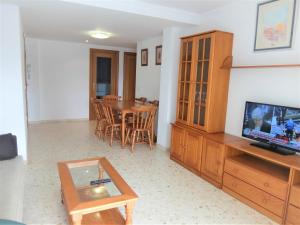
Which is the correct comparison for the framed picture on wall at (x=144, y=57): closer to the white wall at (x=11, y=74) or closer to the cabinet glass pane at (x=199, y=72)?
the cabinet glass pane at (x=199, y=72)

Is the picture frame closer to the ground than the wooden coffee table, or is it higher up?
higher up

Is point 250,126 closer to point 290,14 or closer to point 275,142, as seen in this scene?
point 275,142

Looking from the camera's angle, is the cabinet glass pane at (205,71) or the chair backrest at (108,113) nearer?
the cabinet glass pane at (205,71)

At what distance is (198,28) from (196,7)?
1.53 ft

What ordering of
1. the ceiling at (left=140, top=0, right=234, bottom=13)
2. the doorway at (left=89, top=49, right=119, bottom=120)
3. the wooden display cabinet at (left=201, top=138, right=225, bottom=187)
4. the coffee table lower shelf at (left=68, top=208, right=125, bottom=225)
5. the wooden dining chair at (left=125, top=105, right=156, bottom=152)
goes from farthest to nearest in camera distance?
the doorway at (left=89, top=49, right=119, bottom=120) → the wooden dining chair at (left=125, top=105, right=156, bottom=152) → the ceiling at (left=140, top=0, right=234, bottom=13) → the wooden display cabinet at (left=201, top=138, right=225, bottom=187) → the coffee table lower shelf at (left=68, top=208, right=125, bottom=225)

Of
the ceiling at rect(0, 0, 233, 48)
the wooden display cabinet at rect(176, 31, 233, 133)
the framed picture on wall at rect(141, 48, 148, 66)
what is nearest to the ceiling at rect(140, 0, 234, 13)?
the ceiling at rect(0, 0, 233, 48)

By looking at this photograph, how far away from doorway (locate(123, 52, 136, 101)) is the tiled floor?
10.1 ft

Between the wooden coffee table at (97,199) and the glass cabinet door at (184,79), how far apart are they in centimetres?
166

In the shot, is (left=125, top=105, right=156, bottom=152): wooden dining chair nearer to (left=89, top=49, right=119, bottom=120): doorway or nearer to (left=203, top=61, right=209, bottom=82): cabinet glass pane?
(left=203, top=61, right=209, bottom=82): cabinet glass pane

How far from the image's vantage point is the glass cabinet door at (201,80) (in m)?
3.17

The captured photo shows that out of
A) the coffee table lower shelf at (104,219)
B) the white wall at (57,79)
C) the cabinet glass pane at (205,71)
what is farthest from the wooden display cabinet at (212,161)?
the white wall at (57,79)

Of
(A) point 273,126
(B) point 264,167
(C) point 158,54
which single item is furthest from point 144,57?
(B) point 264,167

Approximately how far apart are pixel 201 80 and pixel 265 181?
5.03 ft

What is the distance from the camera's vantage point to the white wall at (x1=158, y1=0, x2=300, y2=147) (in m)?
2.48
